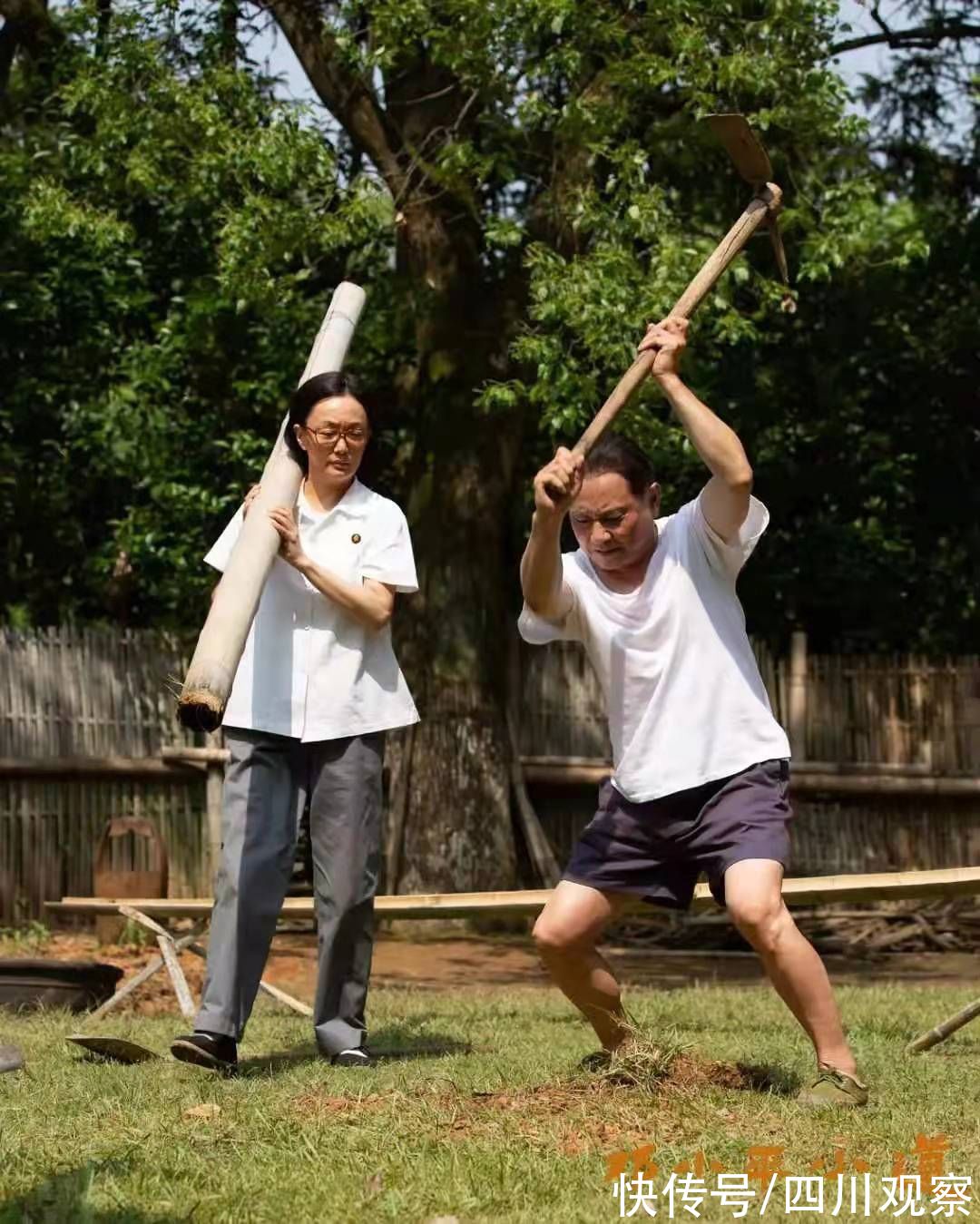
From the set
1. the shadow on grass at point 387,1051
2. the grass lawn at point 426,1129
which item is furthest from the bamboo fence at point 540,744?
the grass lawn at point 426,1129

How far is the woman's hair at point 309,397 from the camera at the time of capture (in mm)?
6395

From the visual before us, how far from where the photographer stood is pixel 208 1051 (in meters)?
5.86

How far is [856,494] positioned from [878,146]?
2811 mm

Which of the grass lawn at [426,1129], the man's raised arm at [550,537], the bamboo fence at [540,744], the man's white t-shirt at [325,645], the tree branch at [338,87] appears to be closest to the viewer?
the grass lawn at [426,1129]

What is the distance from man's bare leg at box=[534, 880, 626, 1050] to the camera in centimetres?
546

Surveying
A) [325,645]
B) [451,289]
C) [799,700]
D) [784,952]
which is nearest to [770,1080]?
[784,952]

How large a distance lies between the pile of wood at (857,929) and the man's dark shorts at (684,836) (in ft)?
22.6

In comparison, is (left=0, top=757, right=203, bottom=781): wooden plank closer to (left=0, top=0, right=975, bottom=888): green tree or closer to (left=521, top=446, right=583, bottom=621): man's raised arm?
(left=0, top=0, right=975, bottom=888): green tree

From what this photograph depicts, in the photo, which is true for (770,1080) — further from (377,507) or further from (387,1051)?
(377,507)

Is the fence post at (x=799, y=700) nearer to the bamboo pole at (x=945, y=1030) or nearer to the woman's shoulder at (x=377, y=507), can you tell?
the bamboo pole at (x=945, y=1030)

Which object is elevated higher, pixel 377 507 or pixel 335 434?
pixel 335 434

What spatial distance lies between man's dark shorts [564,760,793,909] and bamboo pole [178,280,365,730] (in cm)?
114

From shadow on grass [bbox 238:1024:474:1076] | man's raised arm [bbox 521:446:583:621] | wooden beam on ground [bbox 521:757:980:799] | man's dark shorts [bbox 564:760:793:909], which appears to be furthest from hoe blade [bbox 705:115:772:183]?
wooden beam on ground [bbox 521:757:980:799]

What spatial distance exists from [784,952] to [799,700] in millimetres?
9121
